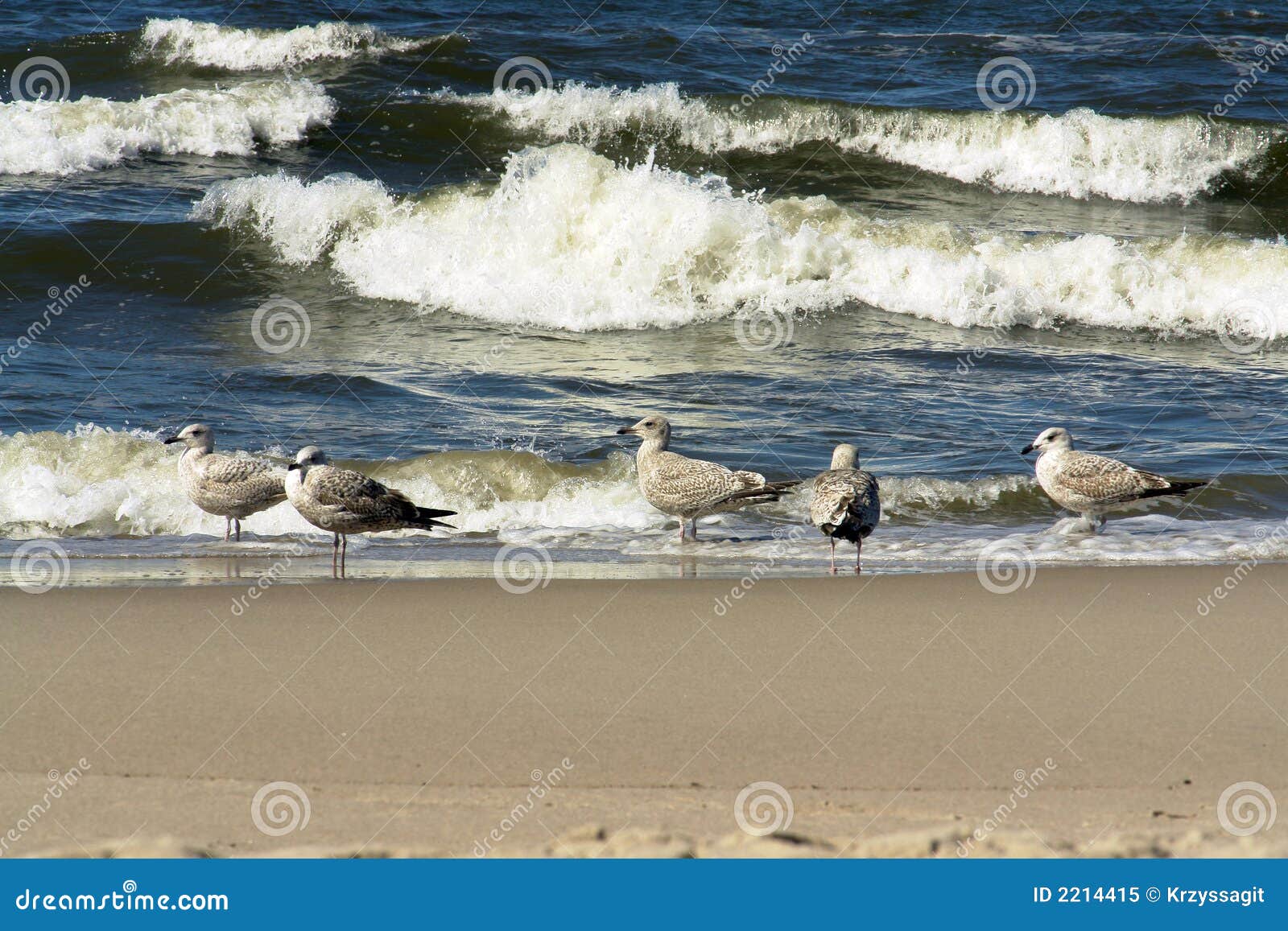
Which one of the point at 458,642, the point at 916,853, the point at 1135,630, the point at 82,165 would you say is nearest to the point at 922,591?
the point at 1135,630

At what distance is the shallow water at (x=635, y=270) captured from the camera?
A: 8188mm

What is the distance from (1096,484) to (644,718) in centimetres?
411

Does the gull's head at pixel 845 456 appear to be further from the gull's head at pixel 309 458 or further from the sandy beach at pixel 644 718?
the gull's head at pixel 309 458

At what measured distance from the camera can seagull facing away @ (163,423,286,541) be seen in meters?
7.46

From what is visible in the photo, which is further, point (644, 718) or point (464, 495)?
point (464, 495)

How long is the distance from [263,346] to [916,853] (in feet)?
32.9

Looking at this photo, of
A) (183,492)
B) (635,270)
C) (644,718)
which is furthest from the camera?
(635,270)

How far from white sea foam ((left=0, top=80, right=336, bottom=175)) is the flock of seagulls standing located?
10123mm

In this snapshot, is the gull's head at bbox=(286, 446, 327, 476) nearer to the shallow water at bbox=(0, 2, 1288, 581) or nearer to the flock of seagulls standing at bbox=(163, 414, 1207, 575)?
the flock of seagulls standing at bbox=(163, 414, 1207, 575)

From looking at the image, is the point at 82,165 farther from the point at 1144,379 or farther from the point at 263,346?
the point at 1144,379

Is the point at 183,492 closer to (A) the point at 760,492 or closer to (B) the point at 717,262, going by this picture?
(A) the point at 760,492

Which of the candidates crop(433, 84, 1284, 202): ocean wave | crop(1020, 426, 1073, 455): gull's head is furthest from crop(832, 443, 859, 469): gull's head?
crop(433, 84, 1284, 202): ocean wave

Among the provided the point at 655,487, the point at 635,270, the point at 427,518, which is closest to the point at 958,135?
the point at 635,270

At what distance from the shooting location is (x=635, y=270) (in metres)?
14.2
